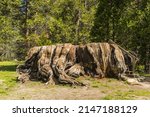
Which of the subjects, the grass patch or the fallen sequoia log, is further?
the fallen sequoia log

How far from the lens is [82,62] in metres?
23.1

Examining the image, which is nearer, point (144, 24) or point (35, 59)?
point (35, 59)


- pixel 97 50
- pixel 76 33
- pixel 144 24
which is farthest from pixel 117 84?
pixel 76 33

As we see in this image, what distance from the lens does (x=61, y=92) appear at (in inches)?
714

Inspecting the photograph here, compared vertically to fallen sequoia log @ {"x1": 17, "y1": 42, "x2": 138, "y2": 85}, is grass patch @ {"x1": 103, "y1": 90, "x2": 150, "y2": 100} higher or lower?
lower

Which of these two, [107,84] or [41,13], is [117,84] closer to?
[107,84]

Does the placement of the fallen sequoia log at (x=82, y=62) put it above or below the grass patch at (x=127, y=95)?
above

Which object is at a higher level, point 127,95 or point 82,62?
point 82,62

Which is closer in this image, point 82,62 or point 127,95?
point 127,95

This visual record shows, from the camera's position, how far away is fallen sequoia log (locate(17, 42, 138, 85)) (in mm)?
21859

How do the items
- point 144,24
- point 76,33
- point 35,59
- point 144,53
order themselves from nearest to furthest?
point 35,59 → point 144,24 → point 144,53 → point 76,33

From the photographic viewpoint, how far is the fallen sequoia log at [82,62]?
71.7 ft

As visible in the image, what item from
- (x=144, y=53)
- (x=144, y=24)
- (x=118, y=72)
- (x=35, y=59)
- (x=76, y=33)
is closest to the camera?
(x=118, y=72)

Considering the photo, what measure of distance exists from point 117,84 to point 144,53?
12.3 meters
